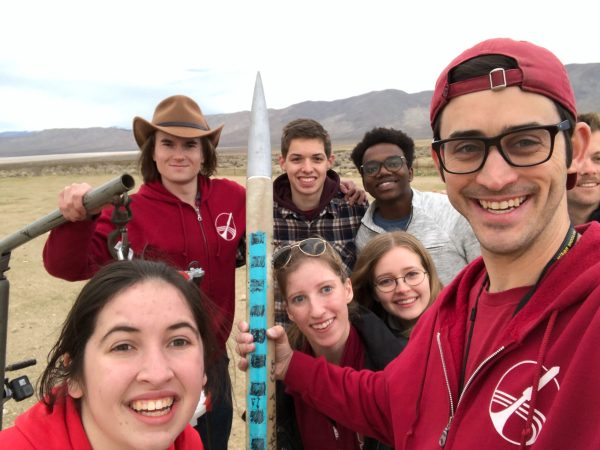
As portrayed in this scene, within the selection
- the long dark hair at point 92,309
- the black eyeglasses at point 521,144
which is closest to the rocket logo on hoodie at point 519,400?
the black eyeglasses at point 521,144

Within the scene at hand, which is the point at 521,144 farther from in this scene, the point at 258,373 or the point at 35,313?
the point at 35,313

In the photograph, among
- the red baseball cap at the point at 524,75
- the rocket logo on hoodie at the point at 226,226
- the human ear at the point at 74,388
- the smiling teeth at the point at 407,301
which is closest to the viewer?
the red baseball cap at the point at 524,75

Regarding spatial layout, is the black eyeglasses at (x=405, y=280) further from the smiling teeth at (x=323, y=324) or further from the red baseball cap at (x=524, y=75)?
the red baseball cap at (x=524, y=75)

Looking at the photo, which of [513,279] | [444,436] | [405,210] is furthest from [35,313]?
[513,279]

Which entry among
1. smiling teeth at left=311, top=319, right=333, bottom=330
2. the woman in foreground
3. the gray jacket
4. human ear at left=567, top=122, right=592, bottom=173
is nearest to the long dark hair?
the woman in foreground

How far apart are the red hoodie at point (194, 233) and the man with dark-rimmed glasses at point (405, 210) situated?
111 cm

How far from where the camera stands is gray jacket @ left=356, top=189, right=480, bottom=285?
373 centimetres

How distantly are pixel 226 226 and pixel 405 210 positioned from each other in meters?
1.50

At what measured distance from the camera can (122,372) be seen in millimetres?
1892

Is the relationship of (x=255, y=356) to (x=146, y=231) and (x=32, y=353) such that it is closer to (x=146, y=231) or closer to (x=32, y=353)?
(x=146, y=231)

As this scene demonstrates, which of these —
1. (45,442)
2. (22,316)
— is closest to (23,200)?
(22,316)

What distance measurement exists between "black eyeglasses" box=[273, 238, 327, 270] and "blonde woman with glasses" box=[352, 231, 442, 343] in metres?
0.43

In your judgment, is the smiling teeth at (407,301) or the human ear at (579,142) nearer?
the human ear at (579,142)

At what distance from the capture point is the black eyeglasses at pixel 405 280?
3354mm
